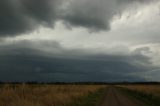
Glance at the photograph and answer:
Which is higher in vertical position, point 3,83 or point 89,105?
point 3,83

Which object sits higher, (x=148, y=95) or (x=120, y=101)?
(x=148, y=95)

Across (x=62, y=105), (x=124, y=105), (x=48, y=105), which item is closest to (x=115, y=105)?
(x=124, y=105)

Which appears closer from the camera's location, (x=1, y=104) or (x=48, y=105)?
(x=1, y=104)

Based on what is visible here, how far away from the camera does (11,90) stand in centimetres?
2092

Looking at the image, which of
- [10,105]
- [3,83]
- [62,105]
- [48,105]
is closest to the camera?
[10,105]

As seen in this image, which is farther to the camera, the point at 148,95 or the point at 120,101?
the point at 148,95

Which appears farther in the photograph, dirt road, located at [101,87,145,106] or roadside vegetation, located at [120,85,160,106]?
roadside vegetation, located at [120,85,160,106]

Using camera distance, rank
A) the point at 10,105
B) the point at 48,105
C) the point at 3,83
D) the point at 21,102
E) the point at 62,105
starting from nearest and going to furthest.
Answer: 1. the point at 10,105
2. the point at 21,102
3. the point at 48,105
4. the point at 62,105
5. the point at 3,83

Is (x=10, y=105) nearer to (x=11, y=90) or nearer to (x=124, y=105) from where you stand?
(x=11, y=90)

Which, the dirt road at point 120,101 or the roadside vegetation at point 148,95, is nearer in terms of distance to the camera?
the dirt road at point 120,101

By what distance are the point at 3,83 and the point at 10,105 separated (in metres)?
7.14

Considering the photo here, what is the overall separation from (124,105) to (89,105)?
284cm

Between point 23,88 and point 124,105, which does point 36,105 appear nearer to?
point 23,88

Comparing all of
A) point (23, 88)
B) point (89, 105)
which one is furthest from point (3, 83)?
point (89, 105)
